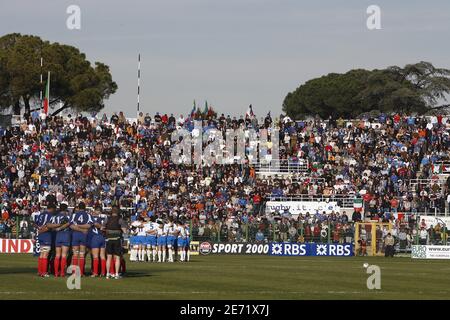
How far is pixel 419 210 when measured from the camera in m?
62.6

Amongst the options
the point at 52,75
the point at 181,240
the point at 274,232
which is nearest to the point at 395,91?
the point at 52,75

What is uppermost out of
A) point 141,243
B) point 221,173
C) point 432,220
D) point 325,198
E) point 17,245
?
point 221,173

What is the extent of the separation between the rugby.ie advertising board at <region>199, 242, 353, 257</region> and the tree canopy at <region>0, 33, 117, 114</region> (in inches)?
2103

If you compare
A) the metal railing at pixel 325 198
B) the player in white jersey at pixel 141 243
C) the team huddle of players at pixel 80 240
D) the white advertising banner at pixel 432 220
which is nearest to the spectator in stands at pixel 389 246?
the white advertising banner at pixel 432 220

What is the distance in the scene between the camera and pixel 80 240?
99.9 ft

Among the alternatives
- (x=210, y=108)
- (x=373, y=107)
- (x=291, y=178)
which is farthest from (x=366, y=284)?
(x=373, y=107)

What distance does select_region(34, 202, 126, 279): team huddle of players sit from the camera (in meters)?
30.1

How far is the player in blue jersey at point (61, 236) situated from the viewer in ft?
99.9

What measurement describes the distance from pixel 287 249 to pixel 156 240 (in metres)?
14.2

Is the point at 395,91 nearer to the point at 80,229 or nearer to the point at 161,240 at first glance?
the point at 161,240

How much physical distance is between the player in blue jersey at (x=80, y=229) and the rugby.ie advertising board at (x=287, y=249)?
2577 centimetres

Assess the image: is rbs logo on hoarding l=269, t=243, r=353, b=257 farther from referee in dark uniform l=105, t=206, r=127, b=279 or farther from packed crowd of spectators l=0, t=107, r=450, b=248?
referee in dark uniform l=105, t=206, r=127, b=279

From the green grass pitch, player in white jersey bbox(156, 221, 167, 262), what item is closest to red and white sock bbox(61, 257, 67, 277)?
the green grass pitch
